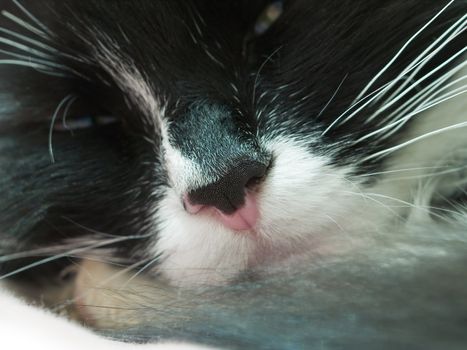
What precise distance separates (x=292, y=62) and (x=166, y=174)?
19 centimetres

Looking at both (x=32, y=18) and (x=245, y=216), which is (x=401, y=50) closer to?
(x=245, y=216)

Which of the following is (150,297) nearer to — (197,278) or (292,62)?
(197,278)

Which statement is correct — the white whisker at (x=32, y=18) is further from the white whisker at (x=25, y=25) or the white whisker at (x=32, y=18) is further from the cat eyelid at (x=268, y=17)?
the cat eyelid at (x=268, y=17)

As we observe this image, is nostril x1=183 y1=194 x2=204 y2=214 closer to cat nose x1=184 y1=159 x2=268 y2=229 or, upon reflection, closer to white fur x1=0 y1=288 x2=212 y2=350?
cat nose x1=184 y1=159 x2=268 y2=229

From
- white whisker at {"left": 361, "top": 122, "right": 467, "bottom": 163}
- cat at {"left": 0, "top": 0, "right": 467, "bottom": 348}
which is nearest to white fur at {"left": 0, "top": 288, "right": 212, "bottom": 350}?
cat at {"left": 0, "top": 0, "right": 467, "bottom": 348}

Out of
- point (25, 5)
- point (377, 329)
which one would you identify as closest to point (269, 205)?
point (377, 329)

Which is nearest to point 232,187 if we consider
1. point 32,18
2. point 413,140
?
point 413,140

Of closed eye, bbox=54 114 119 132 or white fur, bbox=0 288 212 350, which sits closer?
white fur, bbox=0 288 212 350

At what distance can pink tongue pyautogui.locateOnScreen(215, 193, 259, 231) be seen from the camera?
2.48 feet

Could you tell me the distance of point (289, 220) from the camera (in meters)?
0.77

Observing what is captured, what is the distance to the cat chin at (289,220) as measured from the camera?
759 mm

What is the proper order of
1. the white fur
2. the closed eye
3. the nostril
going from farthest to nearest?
1. the closed eye
2. the nostril
3. the white fur

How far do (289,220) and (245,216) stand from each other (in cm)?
5

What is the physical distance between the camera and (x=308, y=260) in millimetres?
722
